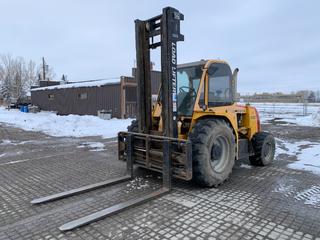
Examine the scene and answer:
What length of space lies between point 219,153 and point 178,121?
1039 mm

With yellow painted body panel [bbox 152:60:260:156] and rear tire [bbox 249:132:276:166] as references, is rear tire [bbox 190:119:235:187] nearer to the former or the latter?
yellow painted body panel [bbox 152:60:260:156]

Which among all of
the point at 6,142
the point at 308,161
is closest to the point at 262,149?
the point at 308,161

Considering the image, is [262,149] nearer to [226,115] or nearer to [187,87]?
[226,115]

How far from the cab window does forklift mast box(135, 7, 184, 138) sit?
2.74 ft

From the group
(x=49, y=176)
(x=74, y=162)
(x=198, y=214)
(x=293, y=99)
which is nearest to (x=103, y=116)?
(x=74, y=162)

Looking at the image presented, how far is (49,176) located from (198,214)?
11.8 ft

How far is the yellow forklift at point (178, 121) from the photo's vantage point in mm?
4605

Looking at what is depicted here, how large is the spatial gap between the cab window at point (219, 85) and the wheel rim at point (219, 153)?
73 centimetres

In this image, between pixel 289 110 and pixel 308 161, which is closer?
pixel 308 161

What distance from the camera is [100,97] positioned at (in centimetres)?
2044

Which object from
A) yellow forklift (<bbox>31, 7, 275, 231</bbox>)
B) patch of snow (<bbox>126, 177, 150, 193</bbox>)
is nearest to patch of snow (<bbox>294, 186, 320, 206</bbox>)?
yellow forklift (<bbox>31, 7, 275, 231</bbox>)

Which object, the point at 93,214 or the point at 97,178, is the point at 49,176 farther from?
the point at 93,214

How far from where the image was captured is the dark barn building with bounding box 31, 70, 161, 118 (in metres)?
19.0

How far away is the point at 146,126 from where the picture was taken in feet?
17.8
